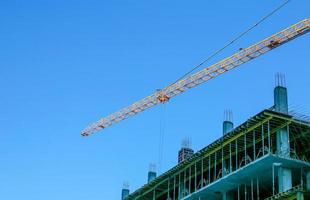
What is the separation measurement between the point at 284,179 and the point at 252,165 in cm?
402

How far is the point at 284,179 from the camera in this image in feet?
225

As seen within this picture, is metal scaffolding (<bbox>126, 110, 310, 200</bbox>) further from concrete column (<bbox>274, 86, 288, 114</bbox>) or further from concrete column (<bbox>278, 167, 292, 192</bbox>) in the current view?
concrete column (<bbox>274, 86, 288, 114</bbox>)

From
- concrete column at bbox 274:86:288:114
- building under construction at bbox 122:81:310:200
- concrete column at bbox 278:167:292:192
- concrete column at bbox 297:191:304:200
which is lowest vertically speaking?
concrete column at bbox 297:191:304:200

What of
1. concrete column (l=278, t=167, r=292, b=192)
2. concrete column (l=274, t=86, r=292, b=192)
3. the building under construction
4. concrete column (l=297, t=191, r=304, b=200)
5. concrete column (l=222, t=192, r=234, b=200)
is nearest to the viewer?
concrete column (l=297, t=191, r=304, b=200)

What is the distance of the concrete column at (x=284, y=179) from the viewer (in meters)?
67.9

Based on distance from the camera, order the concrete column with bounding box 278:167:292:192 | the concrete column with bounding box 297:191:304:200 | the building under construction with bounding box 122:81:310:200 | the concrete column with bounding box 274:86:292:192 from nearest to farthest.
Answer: the concrete column with bounding box 297:191:304:200 → the concrete column with bounding box 278:167:292:192 → the concrete column with bounding box 274:86:292:192 → the building under construction with bounding box 122:81:310:200

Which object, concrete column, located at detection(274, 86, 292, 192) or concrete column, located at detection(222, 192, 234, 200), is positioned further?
concrete column, located at detection(222, 192, 234, 200)

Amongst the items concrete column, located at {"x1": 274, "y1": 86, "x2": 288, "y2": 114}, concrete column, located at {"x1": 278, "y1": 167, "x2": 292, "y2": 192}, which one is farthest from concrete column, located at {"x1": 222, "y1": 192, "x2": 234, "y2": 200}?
concrete column, located at {"x1": 274, "y1": 86, "x2": 288, "y2": 114}

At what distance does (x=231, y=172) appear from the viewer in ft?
245

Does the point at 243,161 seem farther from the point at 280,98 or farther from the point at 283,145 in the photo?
the point at 280,98

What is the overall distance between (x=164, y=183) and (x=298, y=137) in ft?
80.1

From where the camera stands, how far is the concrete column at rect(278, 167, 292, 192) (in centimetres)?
6794

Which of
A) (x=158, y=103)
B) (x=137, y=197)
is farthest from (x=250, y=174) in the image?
(x=158, y=103)

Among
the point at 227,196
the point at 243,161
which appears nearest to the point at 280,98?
the point at 243,161
